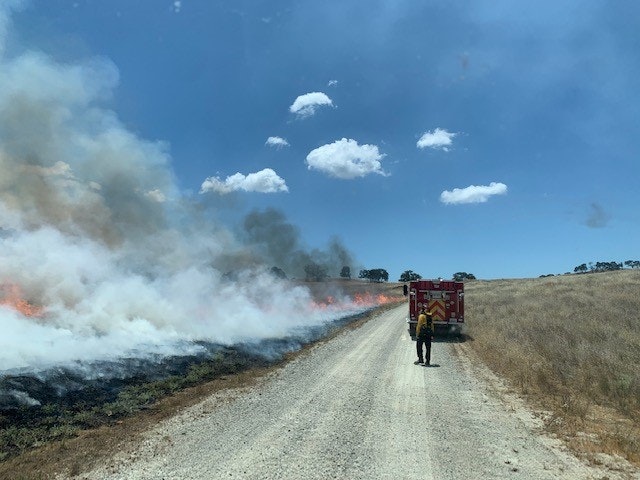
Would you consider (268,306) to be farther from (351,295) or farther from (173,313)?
(351,295)

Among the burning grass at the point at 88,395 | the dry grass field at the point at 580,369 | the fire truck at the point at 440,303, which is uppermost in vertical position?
the fire truck at the point at 440,303

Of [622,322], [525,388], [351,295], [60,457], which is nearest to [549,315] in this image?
[622,322]

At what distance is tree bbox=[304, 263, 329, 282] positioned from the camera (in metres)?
60.8

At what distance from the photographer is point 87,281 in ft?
70.7

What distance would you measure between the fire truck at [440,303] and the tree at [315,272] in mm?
35412

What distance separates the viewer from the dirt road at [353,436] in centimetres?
641

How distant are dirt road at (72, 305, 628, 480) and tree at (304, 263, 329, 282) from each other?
4734cm

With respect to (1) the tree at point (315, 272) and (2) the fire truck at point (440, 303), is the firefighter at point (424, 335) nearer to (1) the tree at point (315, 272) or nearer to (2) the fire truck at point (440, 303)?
(2) the fire truck at point (440, 303)

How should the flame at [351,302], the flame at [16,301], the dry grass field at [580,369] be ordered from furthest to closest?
the flame at [351,302] < the flame at [16,301] < the dry grass field at [580,369]

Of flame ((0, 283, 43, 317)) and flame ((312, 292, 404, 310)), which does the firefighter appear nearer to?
→ flame ((0, 283, 43, 317))

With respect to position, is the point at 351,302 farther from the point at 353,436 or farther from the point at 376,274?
the point at 376,274

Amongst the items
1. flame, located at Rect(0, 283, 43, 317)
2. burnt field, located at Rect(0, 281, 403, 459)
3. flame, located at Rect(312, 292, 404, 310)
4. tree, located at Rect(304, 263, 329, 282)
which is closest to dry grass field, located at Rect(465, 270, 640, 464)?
burnt field, located at Rect(0, 281, 403, 459)

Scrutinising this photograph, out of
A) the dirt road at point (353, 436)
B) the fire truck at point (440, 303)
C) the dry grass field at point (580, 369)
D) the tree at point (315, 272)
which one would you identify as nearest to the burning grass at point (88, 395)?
the dirt road at point (353, 436)

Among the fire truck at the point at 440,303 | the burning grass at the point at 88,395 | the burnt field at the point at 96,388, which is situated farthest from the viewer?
the fire truck at the point at 440,303
